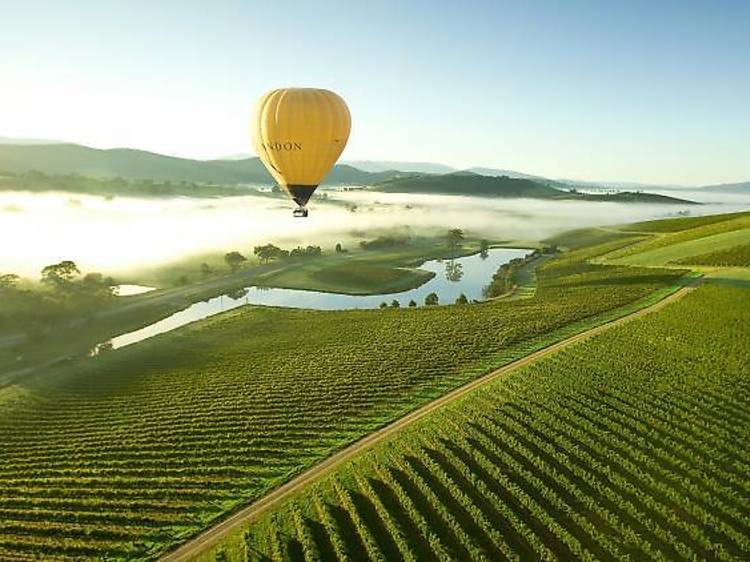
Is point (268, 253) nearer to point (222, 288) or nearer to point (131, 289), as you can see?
point (222, 288)

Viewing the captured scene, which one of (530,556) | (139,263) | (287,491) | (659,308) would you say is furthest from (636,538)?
(139,263)

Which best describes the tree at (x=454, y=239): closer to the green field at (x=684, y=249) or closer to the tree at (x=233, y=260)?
the green field at (x=684, y=249)

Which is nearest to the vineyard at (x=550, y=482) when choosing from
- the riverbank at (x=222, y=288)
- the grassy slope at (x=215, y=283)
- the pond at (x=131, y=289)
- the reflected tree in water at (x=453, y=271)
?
the riverbank at (x=222, y=288)

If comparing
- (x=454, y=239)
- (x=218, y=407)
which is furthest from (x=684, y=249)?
(x=218, y=407)

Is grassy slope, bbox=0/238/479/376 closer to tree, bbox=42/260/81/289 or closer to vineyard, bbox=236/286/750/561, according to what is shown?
tree, bbox=42/260/81/289

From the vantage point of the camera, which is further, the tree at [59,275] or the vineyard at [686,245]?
the tree at [59,275]

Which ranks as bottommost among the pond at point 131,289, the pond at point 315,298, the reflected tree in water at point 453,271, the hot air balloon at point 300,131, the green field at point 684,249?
the pond at point 131,289

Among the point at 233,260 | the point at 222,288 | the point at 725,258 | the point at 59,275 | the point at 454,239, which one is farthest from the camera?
the point at 454,239
